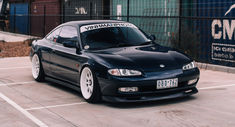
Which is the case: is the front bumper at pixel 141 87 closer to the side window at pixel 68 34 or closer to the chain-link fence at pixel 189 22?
the side window at pixel 68 34

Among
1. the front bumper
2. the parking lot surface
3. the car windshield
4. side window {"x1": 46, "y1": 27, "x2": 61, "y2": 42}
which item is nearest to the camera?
the parking lot surface

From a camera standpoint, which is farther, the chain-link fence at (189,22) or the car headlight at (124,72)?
the chain-link fence at (189,22)

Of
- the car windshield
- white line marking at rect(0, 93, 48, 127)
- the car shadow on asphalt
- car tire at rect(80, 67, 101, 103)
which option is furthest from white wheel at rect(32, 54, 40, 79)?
the car shadow on asphalt

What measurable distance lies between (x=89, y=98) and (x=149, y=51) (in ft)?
4.35

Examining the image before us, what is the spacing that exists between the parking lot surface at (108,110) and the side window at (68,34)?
1.02 m

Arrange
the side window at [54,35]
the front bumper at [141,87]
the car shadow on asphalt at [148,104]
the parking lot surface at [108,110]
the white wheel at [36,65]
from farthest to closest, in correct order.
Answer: the white wheel at [36,65]
the side window at [54,35]
the car shadow on asphalt at [148,104]
the front bumper at [141,87]
the parking lot surface at [108,110]

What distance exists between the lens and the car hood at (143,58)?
7.00 meters

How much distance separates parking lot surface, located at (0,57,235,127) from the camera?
19.9ft

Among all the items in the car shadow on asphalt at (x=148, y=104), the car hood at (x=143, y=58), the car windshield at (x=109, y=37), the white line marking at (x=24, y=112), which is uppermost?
the car windshield at (x=109, y=37)

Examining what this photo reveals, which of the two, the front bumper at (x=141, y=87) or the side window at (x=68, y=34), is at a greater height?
the side window at (x=68, y=34)

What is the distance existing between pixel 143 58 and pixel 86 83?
3.58 feet

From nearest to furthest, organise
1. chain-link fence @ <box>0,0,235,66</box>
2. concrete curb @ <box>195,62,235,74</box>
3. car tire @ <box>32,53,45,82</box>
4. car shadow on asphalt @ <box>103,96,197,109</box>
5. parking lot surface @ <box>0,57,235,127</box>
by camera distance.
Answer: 1. parking lot surface @ <box>0,57,235,127</box>
2. car shadow on asphalt @ <box>103,96,197,109</box>
3. car tire @ <box>32,53,45,82</box>
4. concrete curb @ <box>195,62,235,74</box>
5. chain-link fence @ <box>0,0,235,66</box>

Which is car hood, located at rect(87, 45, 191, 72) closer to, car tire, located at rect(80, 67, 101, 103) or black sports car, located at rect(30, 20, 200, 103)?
black sports car, located at rect(30, 20, 200, 103)

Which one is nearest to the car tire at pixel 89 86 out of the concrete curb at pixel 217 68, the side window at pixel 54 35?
the side window at pixel 54 35
